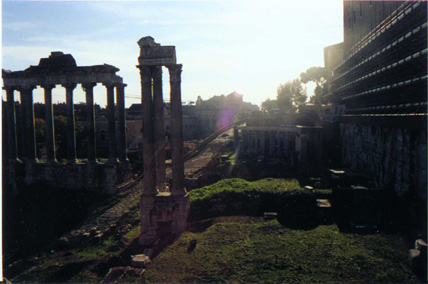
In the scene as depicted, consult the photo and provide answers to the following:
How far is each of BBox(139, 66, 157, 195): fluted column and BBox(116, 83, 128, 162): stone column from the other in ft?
31.5

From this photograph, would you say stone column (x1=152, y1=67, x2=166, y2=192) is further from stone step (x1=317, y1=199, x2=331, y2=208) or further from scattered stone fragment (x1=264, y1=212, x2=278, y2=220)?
stone step (x1=317, y1=199, x2=331, y2=208)

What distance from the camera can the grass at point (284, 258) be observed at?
8930mm

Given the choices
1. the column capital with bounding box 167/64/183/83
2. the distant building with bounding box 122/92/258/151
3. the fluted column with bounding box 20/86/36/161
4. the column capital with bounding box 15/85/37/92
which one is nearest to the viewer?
the column capital with bounding box 167/64/183/83

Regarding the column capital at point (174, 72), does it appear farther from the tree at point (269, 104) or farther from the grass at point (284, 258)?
the tree at point (269, 104)

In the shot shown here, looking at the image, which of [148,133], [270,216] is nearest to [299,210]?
[270,216]

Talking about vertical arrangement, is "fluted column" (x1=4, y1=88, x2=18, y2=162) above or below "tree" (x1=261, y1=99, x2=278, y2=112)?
below

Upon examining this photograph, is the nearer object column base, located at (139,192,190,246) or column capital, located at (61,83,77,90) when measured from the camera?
column base, located at (139,192,190,246)

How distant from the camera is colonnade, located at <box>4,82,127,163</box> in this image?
23406 millimetres

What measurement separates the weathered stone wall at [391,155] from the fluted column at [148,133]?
1068 centimetres

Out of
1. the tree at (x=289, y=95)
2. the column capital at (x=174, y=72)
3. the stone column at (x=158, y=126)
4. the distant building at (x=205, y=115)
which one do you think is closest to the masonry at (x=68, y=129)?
the stone column at (x=158, y=126)

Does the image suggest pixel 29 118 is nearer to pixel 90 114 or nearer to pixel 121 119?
pixel 90 114

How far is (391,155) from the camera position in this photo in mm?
16625

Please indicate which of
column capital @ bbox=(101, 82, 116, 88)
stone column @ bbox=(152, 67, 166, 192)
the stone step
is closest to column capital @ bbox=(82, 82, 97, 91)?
column capital @ bbox=(101, 82, 116, 88)

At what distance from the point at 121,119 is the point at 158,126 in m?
9.36
